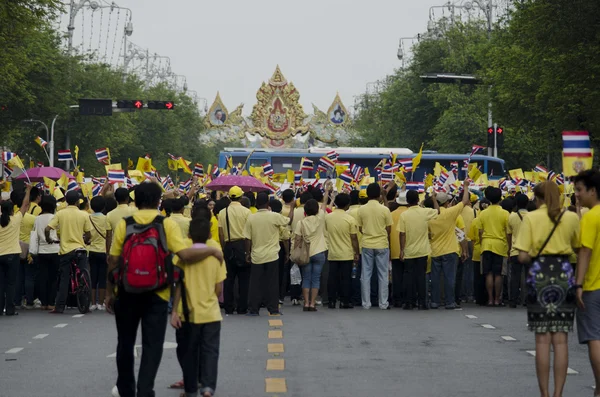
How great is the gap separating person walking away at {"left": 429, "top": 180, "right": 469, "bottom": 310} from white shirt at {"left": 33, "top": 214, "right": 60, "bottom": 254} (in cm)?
545

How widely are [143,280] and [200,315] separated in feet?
2.60

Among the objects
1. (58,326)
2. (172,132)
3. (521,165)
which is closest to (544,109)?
(521,165)

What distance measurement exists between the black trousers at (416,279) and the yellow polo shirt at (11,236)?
5599 mm

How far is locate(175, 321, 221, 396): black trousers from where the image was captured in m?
9.95

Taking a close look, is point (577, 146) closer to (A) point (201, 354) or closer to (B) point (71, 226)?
(A) point (201, 354)

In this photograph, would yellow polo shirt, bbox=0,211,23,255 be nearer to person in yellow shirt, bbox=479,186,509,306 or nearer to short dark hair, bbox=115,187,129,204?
short dark hair, bbox=115,187,129,204

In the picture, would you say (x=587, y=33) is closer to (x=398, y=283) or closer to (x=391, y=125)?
(x=398, y=283)

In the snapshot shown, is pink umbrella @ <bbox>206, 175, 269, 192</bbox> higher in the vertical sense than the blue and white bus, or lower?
lower

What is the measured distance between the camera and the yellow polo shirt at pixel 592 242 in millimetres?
9820

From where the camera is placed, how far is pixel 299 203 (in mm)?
21172

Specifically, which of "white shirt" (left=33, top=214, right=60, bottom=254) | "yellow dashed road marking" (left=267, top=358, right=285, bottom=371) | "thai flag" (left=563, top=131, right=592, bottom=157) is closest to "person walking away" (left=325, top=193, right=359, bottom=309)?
"white shirt" (left=33, top=214, right=60, bottom=254)

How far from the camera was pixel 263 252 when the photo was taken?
1811 cm

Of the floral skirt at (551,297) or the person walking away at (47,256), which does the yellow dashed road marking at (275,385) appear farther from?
the person walking away at (47,256)

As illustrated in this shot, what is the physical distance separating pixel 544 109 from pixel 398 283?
24663 mm
